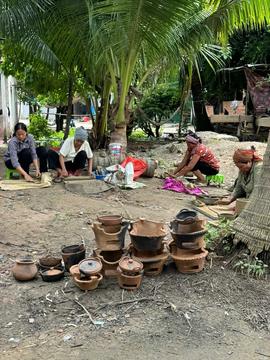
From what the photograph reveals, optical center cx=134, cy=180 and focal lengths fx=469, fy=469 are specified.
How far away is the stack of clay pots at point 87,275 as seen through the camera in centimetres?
319

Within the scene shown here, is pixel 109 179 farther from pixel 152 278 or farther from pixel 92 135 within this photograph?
pixel 152 278

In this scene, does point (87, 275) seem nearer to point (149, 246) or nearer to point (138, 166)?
point (149, 246)

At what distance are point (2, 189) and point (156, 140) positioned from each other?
8023mm

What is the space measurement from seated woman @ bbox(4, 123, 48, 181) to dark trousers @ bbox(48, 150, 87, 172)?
25 cm

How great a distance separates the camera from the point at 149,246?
3.38 m

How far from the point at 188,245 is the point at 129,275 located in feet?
1.70

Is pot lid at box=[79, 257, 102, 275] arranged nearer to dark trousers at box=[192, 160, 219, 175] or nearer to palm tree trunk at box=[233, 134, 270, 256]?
palm tree trunk at box=[233, 134, 270, 256]

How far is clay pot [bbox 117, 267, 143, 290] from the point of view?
319 cm

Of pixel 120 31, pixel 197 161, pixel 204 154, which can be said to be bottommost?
pixel 197 161

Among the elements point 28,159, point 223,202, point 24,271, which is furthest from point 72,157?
point 24,271

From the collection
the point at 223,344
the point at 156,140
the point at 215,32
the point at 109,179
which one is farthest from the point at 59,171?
the point at 156,140

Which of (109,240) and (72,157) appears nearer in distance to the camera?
(109,240)

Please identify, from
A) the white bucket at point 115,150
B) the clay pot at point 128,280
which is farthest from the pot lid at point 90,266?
the white bucket at point 115,150

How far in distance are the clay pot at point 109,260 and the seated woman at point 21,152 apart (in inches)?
152
